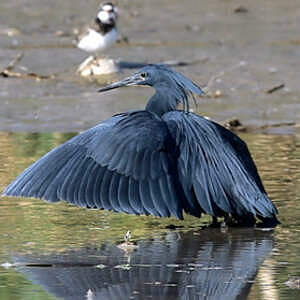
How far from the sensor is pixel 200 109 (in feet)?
31.9

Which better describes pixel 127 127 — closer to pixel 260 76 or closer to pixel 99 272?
pixel 99 272

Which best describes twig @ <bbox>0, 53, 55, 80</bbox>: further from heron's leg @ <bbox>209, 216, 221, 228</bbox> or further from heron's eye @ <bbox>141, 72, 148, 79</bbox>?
heron's leg @ <bbox>209, 216, 221, 228</bbox>

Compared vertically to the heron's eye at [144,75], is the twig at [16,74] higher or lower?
higher

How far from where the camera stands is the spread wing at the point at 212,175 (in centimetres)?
600

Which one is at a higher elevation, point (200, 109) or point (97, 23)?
point (97, 23)

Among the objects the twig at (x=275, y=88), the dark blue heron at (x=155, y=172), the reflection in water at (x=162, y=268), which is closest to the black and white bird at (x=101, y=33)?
the twig at (x=275, y=88)

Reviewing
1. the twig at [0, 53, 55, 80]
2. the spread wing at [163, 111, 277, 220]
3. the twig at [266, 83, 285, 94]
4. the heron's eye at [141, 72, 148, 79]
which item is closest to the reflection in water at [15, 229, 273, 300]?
the spread wing at [163, 111, 277, 220]

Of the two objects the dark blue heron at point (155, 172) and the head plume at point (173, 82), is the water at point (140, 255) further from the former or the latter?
the head plume at point (173, 82)

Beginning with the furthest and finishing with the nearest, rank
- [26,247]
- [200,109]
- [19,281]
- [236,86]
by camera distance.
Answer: [236,86] → [200,109] → [26,247] → [19,281]

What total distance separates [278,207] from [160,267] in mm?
1379

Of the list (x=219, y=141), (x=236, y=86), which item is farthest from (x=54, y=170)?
(x=236, y=86)

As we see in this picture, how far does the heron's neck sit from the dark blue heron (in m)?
0.15

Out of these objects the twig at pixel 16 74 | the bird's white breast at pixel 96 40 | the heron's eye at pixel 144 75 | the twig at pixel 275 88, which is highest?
the bird's white breast at pixel 96 40

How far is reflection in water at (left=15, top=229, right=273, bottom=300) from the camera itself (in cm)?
490
